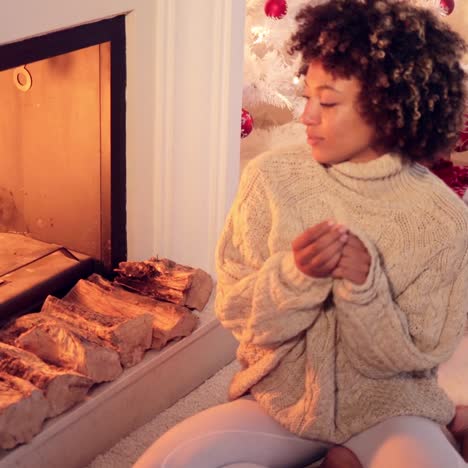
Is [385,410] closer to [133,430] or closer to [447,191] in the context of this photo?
[447,191]

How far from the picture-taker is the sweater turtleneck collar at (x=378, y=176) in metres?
1.24

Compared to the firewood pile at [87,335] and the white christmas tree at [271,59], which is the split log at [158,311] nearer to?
the firewood pile at [87,335]

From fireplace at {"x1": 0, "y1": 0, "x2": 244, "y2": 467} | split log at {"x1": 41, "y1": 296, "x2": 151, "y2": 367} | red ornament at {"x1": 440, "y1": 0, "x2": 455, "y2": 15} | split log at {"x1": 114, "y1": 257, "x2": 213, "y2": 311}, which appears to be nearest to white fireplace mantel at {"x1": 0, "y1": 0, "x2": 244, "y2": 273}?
fireplace at {"x1": 0, "y1": 0, "x2": 244, "y2": 467}

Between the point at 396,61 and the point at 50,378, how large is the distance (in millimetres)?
850

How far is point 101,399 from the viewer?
1.59m

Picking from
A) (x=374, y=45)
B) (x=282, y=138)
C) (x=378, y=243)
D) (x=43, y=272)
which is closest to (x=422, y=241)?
(x=378, y=243)

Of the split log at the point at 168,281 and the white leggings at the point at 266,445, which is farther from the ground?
the white leggings at the point at 266,445

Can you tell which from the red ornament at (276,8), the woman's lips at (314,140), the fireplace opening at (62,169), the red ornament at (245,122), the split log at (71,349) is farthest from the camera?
the red ornament at (245,122)

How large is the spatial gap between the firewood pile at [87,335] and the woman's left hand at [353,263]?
2.08ft

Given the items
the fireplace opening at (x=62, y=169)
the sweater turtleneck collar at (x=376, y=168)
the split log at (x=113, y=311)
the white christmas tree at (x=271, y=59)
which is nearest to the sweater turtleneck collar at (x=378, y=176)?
the sweater turtleneck collar at (x=376, y=168)

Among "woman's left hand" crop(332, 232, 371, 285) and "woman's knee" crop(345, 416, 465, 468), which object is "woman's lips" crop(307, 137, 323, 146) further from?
"woman's knee" crop(345, 416, 465, 468)

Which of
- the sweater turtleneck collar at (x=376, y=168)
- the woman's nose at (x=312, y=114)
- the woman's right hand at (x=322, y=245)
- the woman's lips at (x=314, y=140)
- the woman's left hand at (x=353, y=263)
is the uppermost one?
the woman's nose at (x=312, y=114)

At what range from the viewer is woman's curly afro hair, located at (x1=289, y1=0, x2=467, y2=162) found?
1160mm

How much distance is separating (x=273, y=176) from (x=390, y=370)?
36cm
